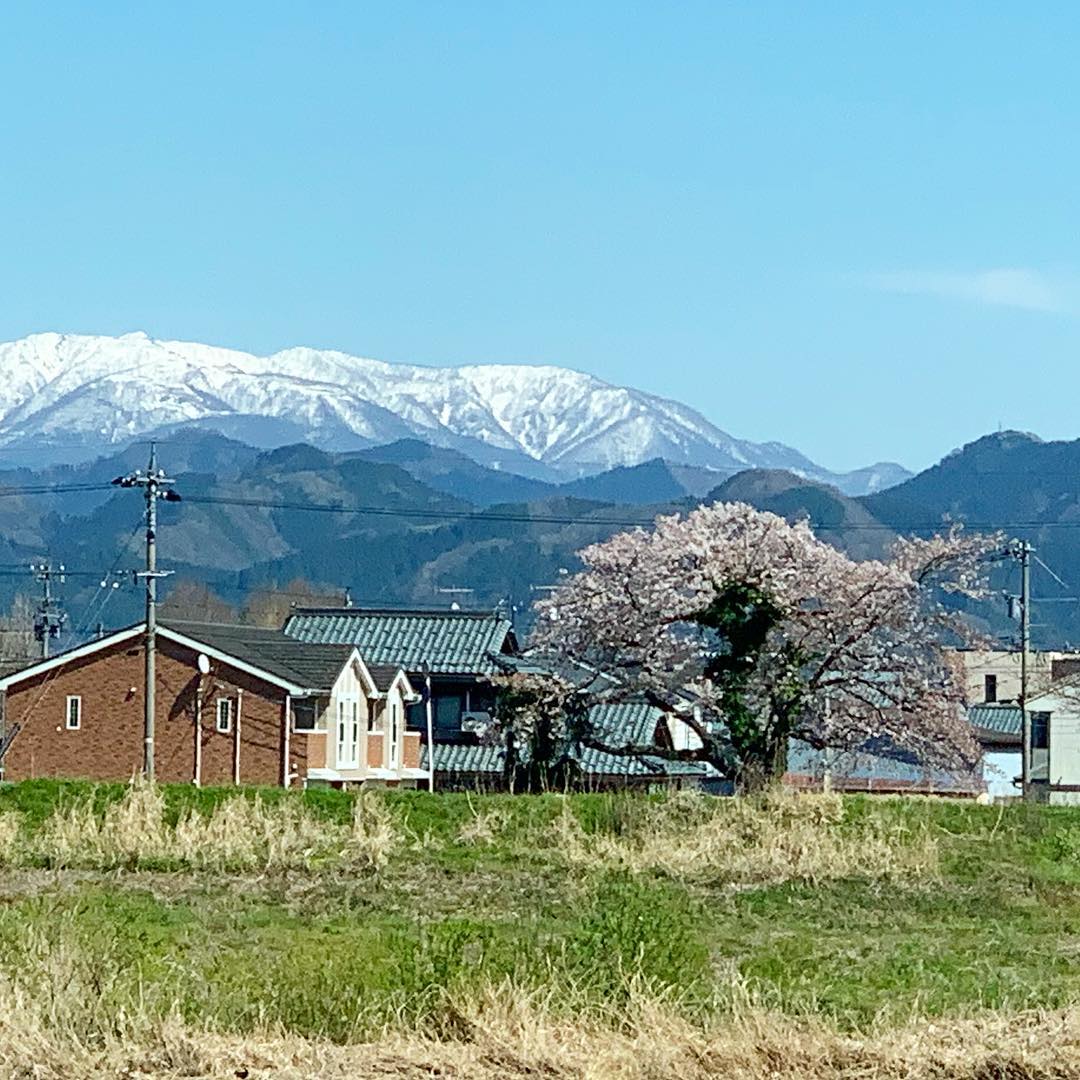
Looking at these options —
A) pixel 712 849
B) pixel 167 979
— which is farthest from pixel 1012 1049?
pixel 712 849

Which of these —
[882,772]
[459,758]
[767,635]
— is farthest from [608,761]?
[767,635]

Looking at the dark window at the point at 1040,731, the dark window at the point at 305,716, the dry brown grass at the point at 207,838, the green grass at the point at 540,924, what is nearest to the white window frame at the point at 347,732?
the dark window at the point at 305,716

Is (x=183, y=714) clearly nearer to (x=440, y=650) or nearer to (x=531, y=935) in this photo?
(x=440, y=650)

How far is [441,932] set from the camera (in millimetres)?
10969

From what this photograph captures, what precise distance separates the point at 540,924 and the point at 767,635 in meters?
20.9

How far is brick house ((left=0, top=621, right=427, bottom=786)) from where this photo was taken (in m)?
44.5

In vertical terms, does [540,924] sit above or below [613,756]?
above

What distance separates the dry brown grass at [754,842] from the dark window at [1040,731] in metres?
42.0

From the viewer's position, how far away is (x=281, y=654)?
157ft

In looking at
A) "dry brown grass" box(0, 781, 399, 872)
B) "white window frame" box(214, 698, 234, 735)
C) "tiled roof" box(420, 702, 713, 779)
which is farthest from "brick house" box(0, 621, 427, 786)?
"dry brown grass" box(0, 781, 399, 872)

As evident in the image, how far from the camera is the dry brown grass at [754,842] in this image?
70.1 ft

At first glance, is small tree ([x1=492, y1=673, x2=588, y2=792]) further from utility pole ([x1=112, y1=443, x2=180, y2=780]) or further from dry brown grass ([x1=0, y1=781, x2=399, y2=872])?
dry brown grass ([x1=0, y1=781, x2=399, y2=872])

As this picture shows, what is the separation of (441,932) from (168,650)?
35417 millimetres

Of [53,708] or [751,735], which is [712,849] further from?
[53,708]
